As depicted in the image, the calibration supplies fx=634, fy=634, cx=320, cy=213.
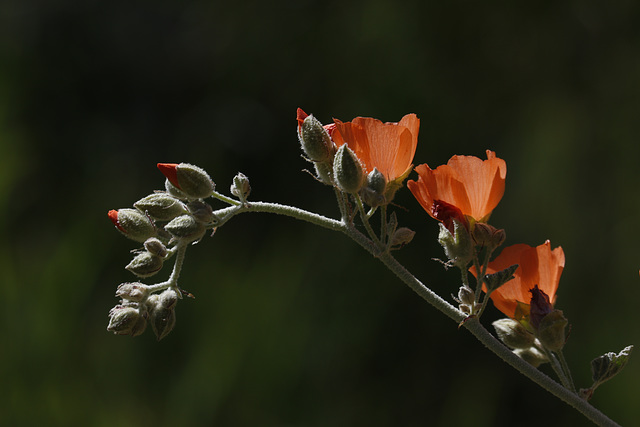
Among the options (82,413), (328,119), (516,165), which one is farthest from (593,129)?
(82,413)

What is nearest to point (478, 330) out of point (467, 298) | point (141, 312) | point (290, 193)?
point (467, 298)

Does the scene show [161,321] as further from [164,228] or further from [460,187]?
[460,187]

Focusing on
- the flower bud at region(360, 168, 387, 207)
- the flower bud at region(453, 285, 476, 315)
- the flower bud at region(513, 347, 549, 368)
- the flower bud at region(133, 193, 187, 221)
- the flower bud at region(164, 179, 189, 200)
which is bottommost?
the flower bud at region(513, 347, 549, 368)

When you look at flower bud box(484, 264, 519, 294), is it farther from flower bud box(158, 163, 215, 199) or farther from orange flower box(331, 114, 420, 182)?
flower bud box(158, 163, 215, 199)

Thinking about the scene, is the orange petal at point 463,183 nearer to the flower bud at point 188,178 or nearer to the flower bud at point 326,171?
the flower bud at point 326,171

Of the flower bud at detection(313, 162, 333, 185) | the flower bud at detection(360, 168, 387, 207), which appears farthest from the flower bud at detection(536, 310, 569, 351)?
the flower bud at detection(313, 162, 333, 185)
